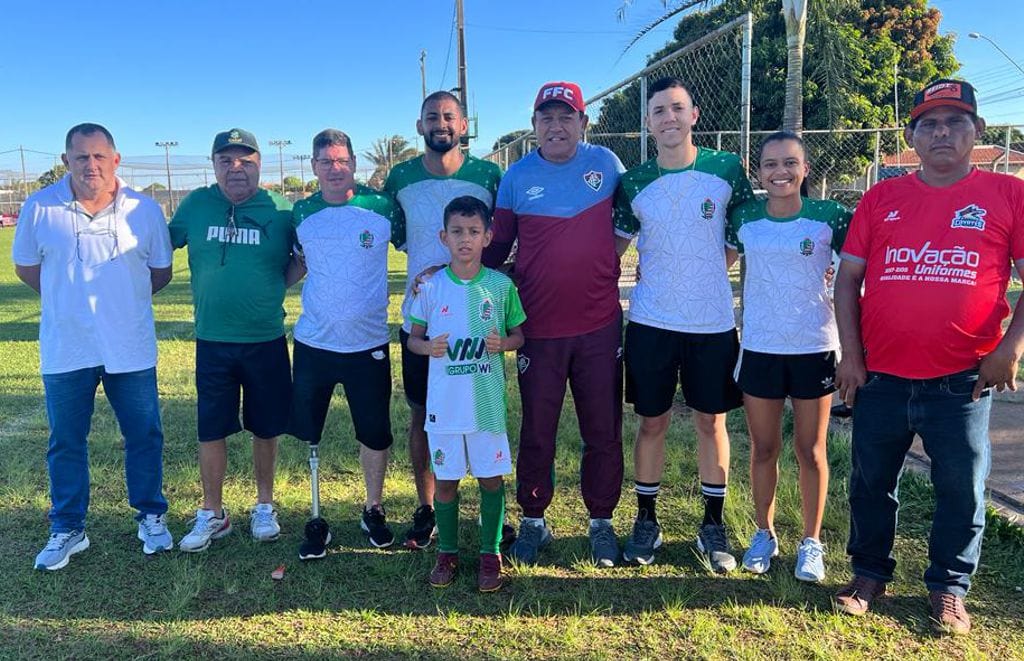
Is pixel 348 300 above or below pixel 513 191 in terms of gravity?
below

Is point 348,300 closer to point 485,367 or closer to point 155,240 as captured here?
point 485,367

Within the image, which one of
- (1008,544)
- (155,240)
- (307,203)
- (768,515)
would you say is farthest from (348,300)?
(1008,544)

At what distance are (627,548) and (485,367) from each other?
1206 millimetres

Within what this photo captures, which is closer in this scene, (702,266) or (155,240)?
(702,266)

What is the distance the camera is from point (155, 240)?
12.1 feet

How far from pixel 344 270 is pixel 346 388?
2.02 ft

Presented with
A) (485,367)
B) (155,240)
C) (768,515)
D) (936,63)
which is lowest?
(768,515)

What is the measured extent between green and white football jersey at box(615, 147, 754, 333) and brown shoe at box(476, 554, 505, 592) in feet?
4.41

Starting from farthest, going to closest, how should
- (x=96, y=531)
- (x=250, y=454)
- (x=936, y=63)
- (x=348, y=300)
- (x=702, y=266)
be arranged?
(x=936, y=63) → (x=250, y=454) → (x=96, y=531) → (x=348, y=300) → (x=702, y=266)

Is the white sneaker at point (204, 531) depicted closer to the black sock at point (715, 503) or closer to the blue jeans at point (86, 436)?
the blue jeans at point (86, 436)

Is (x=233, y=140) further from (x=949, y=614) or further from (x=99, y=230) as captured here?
(x=949, y=614)

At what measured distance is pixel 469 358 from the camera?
3238 mm

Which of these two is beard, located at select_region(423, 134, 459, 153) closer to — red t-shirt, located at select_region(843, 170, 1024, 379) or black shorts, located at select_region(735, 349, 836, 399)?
black shorts, located at select_region(735, 349, 836, 399)

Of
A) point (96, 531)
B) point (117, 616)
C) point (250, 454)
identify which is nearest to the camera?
point (117, 616)
